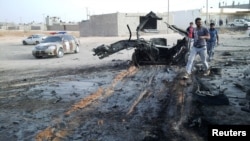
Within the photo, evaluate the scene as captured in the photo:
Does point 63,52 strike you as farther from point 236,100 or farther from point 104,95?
point 236,100

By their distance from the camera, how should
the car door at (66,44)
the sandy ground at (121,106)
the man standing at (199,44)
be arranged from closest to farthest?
the sandy ground at (121,106)
the man standing at (199,44)
the car door at (66,44)

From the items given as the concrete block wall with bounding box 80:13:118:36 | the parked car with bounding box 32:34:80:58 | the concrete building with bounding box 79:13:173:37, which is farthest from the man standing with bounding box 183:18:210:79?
the concrete block wall with bounding box 80:13:118:36

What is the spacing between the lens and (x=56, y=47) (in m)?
20.3

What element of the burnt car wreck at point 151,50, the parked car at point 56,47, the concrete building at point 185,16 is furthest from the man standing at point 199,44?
the concrete building at point 185,16

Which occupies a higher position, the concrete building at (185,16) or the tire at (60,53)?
the concrete building at (185,16)

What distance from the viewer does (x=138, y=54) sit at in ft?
45.5

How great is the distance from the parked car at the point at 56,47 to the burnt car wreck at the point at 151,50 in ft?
24.3

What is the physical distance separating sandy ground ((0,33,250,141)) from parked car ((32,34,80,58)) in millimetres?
8121

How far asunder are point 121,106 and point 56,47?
13.9 metres

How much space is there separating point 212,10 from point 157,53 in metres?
62.5

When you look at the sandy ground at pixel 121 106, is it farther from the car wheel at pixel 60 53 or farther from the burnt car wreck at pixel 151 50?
the car wheel at pixel 60 53

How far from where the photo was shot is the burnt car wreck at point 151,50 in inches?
518

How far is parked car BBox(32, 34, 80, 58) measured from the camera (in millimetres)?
20047

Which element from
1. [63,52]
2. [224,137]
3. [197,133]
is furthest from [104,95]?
[63,52]
